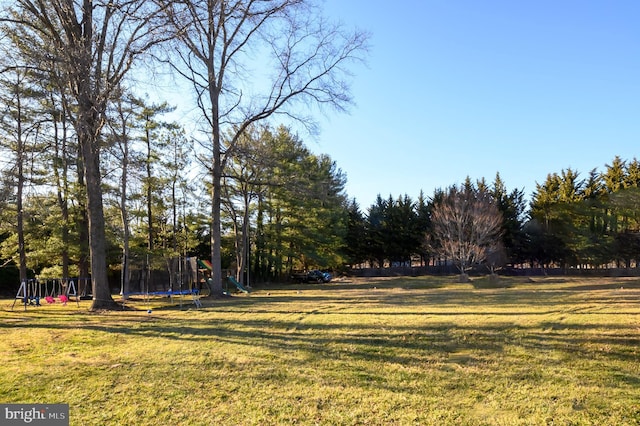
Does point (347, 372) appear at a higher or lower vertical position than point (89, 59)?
lower

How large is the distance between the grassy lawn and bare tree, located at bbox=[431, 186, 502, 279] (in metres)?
21.5

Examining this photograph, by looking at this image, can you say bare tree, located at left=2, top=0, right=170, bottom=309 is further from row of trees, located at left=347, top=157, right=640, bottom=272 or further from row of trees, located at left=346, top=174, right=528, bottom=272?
row of trees, located at left=346, top=174, right=528, bottom=272

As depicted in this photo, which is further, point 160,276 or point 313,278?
point 313,278

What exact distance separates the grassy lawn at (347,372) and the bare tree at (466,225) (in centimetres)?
2146

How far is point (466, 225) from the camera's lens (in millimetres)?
32344

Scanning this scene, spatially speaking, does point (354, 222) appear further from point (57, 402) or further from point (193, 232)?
point (57, 402)

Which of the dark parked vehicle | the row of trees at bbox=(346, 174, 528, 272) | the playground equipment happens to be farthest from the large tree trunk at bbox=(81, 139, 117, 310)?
the row of trees at bbox=(346, 174, 528, 272)

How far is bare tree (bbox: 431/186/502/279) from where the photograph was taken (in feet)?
96.2

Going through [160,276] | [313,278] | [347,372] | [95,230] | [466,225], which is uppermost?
[466,225]

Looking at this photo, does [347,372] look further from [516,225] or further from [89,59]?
[516,225]

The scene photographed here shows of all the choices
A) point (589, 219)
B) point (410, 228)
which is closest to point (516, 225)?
point (589, 219)

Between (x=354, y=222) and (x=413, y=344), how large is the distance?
40077 millimetres

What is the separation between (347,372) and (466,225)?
29300 millimetres

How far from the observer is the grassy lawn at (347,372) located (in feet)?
12.9
